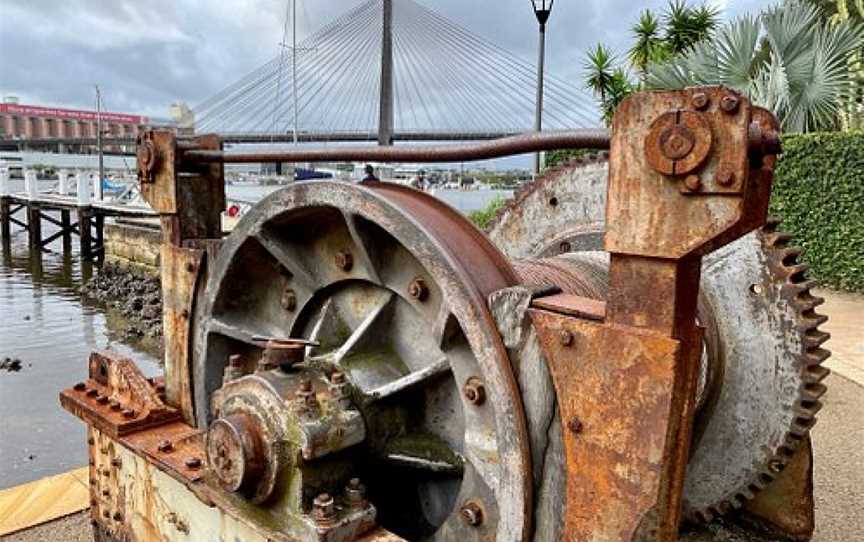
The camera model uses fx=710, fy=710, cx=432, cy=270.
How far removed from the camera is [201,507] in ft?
7.09

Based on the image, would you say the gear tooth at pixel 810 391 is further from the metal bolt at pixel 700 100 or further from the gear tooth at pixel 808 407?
the metal bolt at pixel 700 100

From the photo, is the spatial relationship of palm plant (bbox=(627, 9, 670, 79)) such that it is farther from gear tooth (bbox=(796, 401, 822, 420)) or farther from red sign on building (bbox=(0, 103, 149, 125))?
red sign on building (bbox=(0, 103, 149, 125))

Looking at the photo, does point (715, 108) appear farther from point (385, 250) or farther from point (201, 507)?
point (201, 507)

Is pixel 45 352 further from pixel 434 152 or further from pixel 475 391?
pixel 475 391

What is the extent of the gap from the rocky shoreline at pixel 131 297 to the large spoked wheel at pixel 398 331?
43.3 ft

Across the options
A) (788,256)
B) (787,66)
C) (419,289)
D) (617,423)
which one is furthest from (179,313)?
(787,66)

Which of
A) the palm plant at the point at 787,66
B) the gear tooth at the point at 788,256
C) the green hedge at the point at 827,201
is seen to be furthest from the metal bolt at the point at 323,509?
the palm plant at the point at 787,66

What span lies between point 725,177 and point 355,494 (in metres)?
1.22

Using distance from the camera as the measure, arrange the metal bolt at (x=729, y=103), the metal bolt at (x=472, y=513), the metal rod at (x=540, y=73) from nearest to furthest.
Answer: the metal bolt at (x=729, y=103) → the metal bolt at (x=472, y=513) → the metal rod at (x=540, y=73)

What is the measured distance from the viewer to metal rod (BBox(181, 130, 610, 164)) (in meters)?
1.70

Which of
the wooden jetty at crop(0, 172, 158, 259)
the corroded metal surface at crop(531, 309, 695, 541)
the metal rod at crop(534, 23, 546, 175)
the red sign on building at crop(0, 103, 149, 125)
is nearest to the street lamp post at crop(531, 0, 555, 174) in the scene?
the metal rod at crop(534, 23, 546, 175)

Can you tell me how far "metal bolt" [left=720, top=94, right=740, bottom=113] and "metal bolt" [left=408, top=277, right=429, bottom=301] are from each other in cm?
97

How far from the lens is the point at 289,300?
248cm

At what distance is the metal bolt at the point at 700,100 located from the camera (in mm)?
1287
